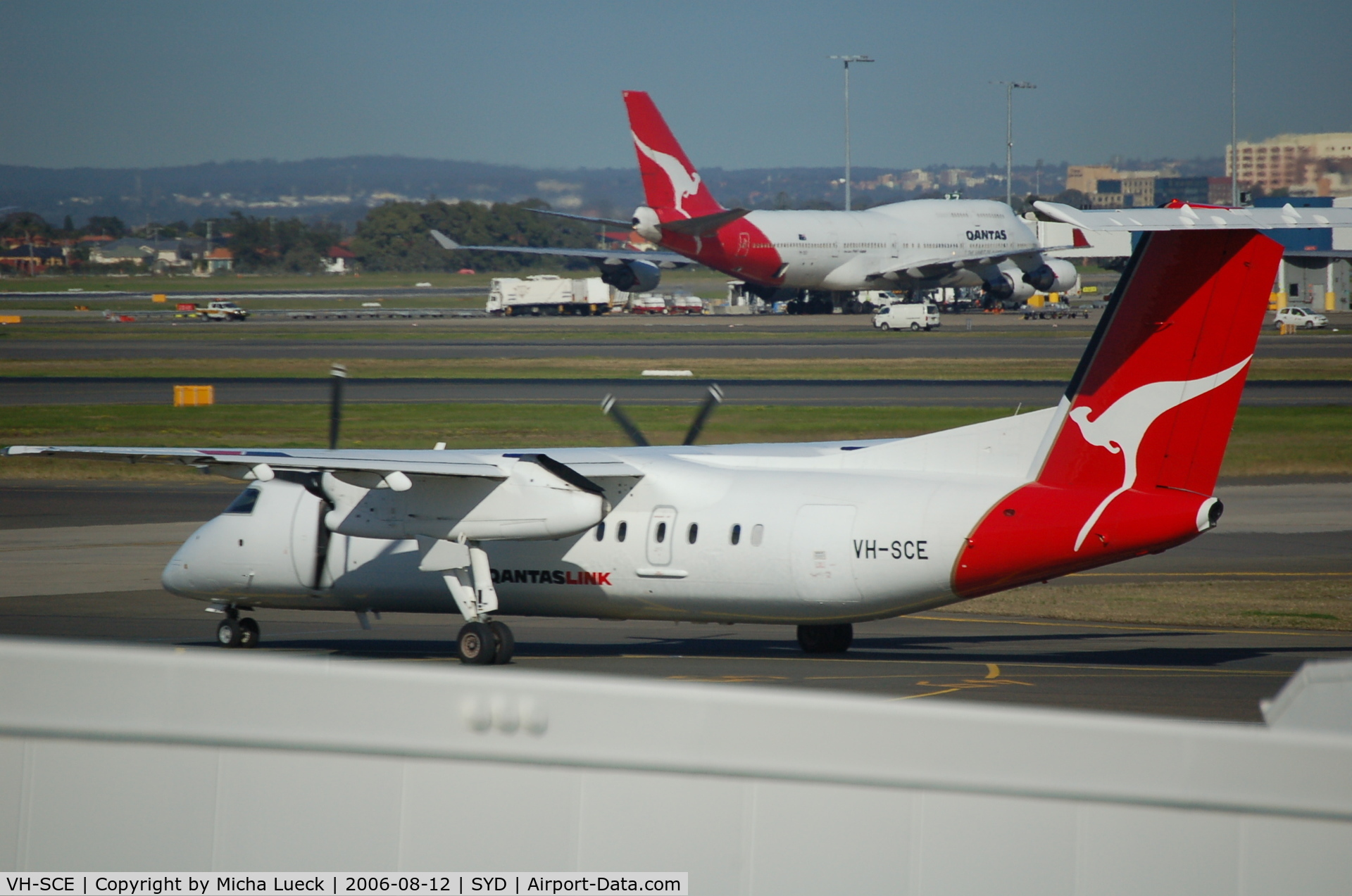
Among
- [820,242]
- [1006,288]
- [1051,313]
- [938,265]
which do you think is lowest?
[1051,313]

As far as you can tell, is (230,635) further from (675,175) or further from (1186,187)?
(1186,187)

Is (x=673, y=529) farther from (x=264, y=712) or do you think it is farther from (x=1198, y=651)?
(x=264, y=712)

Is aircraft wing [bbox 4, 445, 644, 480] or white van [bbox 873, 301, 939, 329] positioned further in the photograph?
white van [bbox 873, 301, 939, 329]

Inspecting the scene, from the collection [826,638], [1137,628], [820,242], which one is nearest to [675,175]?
[820,242]

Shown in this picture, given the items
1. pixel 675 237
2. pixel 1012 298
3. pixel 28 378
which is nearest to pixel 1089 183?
pixel 1012 298

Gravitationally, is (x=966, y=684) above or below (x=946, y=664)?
above

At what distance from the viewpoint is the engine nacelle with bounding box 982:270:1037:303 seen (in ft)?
328

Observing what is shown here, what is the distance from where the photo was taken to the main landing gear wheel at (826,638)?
19.5 meters

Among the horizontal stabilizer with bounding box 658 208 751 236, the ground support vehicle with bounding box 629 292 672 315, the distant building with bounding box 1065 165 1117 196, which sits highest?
the distant building with bounding box 1065 165 1117 196

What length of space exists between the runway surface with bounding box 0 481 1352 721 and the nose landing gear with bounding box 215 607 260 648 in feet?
1.07

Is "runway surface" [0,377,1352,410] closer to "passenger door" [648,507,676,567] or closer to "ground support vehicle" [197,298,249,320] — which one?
"passenger door" [648,507,676,567]

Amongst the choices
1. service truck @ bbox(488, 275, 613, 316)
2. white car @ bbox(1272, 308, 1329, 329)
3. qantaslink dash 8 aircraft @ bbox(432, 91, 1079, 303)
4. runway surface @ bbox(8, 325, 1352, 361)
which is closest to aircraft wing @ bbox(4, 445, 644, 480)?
runway surface @ bbox(8, 325, 1352, 361)

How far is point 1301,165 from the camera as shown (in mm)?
46219

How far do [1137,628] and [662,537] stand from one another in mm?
8516
